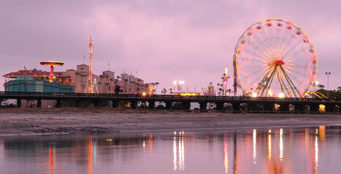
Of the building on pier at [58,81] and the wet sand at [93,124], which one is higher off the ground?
the building on pier at [58,81]

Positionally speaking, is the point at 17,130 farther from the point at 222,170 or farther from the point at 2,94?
the point at 2,94

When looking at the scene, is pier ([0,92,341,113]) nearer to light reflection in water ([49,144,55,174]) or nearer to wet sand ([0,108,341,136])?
wet sand ([0,108,341,136])

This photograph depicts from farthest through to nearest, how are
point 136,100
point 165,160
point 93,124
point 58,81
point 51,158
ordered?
point 58,81 → point 136,100 → point 93,124 → point 51,158 → point 165,160

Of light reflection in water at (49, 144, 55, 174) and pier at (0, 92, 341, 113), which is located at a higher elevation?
pier at (0, 92, 341, 113)

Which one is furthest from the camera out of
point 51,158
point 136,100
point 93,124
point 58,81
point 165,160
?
point 58,81

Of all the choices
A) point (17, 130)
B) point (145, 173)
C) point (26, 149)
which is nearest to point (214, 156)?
point (145, 173)

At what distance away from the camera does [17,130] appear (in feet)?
129

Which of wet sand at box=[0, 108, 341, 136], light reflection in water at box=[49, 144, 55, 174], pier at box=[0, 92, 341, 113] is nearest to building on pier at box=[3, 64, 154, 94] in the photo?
pier at box=[0, 92, 341, 113]

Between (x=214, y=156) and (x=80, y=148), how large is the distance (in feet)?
30.4

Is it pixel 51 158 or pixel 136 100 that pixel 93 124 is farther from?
pixel 136 100

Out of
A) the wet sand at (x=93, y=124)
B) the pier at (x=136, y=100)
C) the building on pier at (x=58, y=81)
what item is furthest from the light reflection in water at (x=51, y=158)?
the building on pier at (x=58, y=81)

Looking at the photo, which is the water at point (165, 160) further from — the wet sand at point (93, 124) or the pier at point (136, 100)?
the pier at point (136, 100)

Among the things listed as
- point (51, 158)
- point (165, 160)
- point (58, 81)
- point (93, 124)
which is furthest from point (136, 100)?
point (58, 81)

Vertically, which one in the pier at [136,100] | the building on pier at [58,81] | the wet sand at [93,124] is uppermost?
the building on pier at [58,81]
